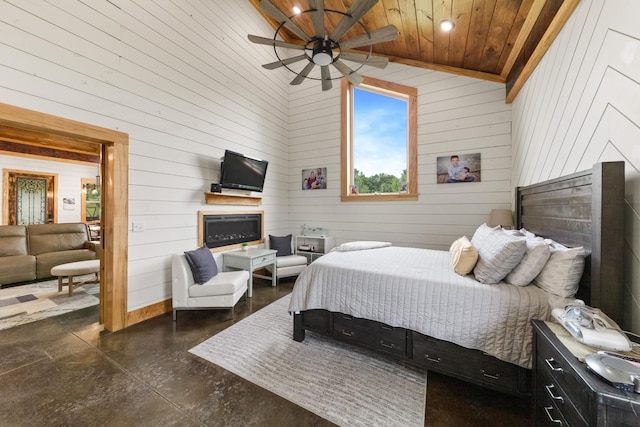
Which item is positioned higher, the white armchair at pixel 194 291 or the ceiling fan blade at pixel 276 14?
the ceiling fan blade at pixel 276 14

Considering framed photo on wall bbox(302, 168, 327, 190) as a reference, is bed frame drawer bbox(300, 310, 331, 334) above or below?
below

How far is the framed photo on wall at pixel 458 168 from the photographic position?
3801 millimetres

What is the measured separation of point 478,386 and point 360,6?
314 cm

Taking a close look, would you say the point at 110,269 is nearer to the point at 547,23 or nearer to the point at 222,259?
the point at 222,259

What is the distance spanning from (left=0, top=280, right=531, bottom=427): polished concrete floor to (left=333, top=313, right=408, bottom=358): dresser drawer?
35cm

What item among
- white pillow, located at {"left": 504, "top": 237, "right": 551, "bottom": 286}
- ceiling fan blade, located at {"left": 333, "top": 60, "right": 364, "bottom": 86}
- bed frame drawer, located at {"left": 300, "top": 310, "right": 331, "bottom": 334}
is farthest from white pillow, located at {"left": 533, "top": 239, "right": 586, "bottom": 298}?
ceiling fan blade, located at {"left": 333, "top": 60, "right": 364, "bottom": 86}

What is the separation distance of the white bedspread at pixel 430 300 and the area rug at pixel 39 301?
313cm

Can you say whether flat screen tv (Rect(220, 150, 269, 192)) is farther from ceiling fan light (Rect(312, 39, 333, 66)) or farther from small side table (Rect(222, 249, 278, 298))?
ceiling fan light (Rect(312, 39, 333, 66))

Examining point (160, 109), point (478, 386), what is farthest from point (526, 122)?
point (160, 109)

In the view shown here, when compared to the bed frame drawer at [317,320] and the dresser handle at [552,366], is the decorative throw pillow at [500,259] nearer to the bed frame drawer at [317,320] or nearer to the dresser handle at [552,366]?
the dresser handle at [552,366]

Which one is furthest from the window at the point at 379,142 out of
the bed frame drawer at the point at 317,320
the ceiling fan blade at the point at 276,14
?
the bed frame drawer at the point at 317,320

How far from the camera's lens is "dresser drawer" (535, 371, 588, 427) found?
40.3 inches

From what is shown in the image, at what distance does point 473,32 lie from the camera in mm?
2953

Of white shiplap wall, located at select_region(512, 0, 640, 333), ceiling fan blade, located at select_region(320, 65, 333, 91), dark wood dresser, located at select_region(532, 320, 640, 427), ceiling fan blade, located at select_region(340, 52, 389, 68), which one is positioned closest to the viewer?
dark wood dresser, located at select_region(532, 320, 640, 427)
